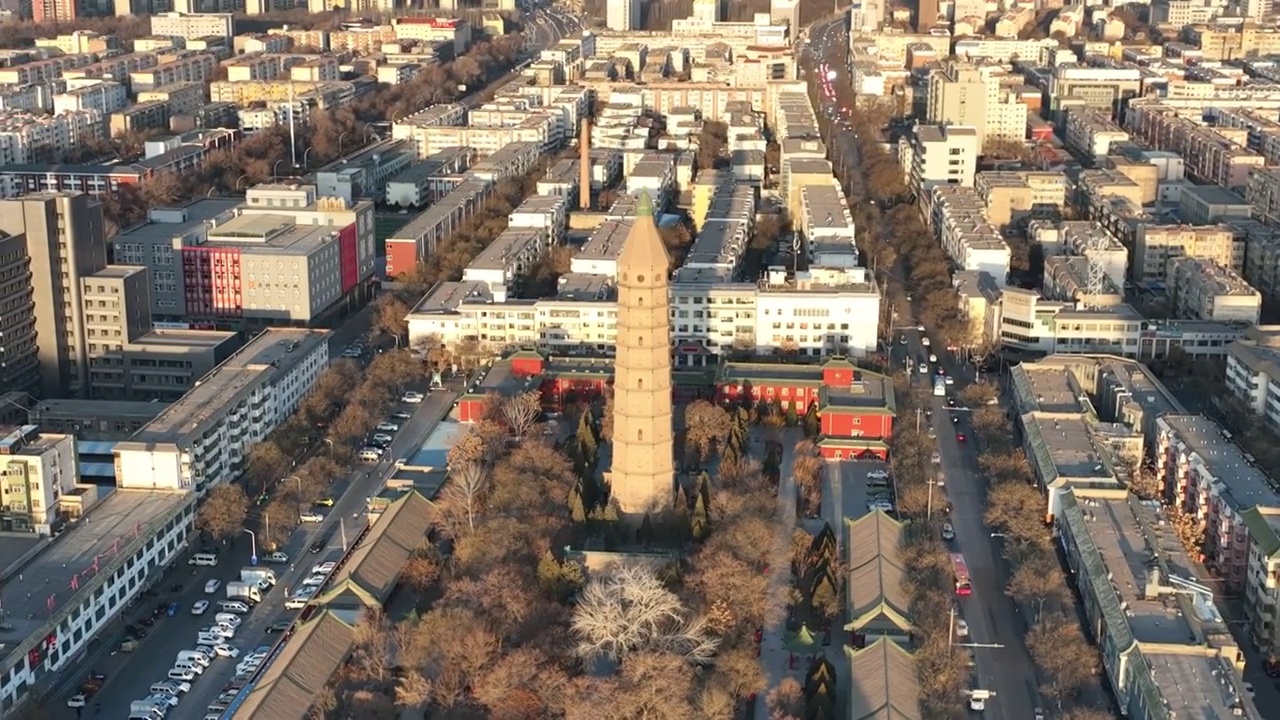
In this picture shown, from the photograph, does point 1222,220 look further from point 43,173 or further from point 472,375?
point 43,173

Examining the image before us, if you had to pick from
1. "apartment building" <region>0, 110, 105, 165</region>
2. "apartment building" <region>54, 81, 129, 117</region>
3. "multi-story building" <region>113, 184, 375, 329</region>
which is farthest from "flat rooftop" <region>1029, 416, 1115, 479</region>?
"apartment building" <region>54, 81, 129, 117</region>

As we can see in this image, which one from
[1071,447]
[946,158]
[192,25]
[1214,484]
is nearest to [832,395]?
[1071,447]

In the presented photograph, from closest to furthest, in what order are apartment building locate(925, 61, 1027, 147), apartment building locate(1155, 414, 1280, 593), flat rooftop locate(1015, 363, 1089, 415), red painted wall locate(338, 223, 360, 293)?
apartment building locate(1155, 414, 1280, 593), flat rooftop locate(1015, 363, 1089, 415), red painted wall locate(338, 223, 360, 293), apartment building locate(925, 61, 1027, 147)

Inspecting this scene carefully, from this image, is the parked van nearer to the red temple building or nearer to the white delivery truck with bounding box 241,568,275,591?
the white delivery truck with bounding box 241,568,275,591

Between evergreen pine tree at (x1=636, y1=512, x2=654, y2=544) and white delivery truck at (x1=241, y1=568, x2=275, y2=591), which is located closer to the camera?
white delivery truck at (x1=241, y1=568, x2=275, y2=591)

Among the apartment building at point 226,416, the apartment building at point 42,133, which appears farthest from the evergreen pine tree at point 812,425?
the apartment building at point 42,133

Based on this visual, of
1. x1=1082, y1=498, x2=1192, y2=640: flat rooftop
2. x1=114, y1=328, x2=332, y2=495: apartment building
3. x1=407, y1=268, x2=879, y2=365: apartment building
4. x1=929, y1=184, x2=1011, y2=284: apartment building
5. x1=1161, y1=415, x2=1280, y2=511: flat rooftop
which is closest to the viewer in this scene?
x1=1082, y1=498, x2=1192, y2=640: flat rooftop

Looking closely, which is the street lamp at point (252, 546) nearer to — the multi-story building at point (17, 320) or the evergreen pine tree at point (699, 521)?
the evergreen pine tree at point (699, 521)
